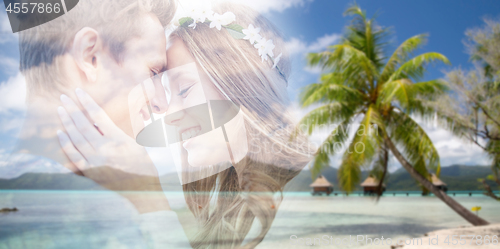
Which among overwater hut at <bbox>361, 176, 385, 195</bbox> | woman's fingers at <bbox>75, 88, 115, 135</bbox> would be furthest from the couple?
overwater hut at <bbox>361, 176, 385, 195</bbox>

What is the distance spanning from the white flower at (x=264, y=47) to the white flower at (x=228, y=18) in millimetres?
193

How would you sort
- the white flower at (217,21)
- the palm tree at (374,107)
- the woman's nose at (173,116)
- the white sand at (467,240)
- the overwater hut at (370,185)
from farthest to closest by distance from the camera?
the overwater hut at (370,185), the palm tree at (374,107), the white sand at (467,240), the white flower at (217,21), the woman's nose at (173,116)

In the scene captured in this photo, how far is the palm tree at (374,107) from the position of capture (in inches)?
167

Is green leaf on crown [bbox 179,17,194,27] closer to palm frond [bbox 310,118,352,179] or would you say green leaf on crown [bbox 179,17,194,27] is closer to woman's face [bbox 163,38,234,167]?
woman's face [bbox 163,38,234,167]

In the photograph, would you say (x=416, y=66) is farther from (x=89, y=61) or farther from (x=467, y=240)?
(x=89, y=61)

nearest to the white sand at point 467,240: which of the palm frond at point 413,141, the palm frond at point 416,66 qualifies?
the palm frond at point 413,141

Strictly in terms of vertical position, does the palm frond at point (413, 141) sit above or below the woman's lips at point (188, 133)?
above

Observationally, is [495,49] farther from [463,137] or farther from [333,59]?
[333,59]

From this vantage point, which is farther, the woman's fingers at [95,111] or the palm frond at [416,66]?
the palm frond at [416,66]

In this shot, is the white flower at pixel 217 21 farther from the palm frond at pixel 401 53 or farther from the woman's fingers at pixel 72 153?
the palm frond at pixel 401 53

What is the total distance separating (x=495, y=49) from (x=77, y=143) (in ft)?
14.1

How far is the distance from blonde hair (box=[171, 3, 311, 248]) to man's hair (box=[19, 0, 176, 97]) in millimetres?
236

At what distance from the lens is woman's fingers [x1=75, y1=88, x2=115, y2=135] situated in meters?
1.36

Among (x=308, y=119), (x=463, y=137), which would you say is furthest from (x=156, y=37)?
(x=463, y=137)
